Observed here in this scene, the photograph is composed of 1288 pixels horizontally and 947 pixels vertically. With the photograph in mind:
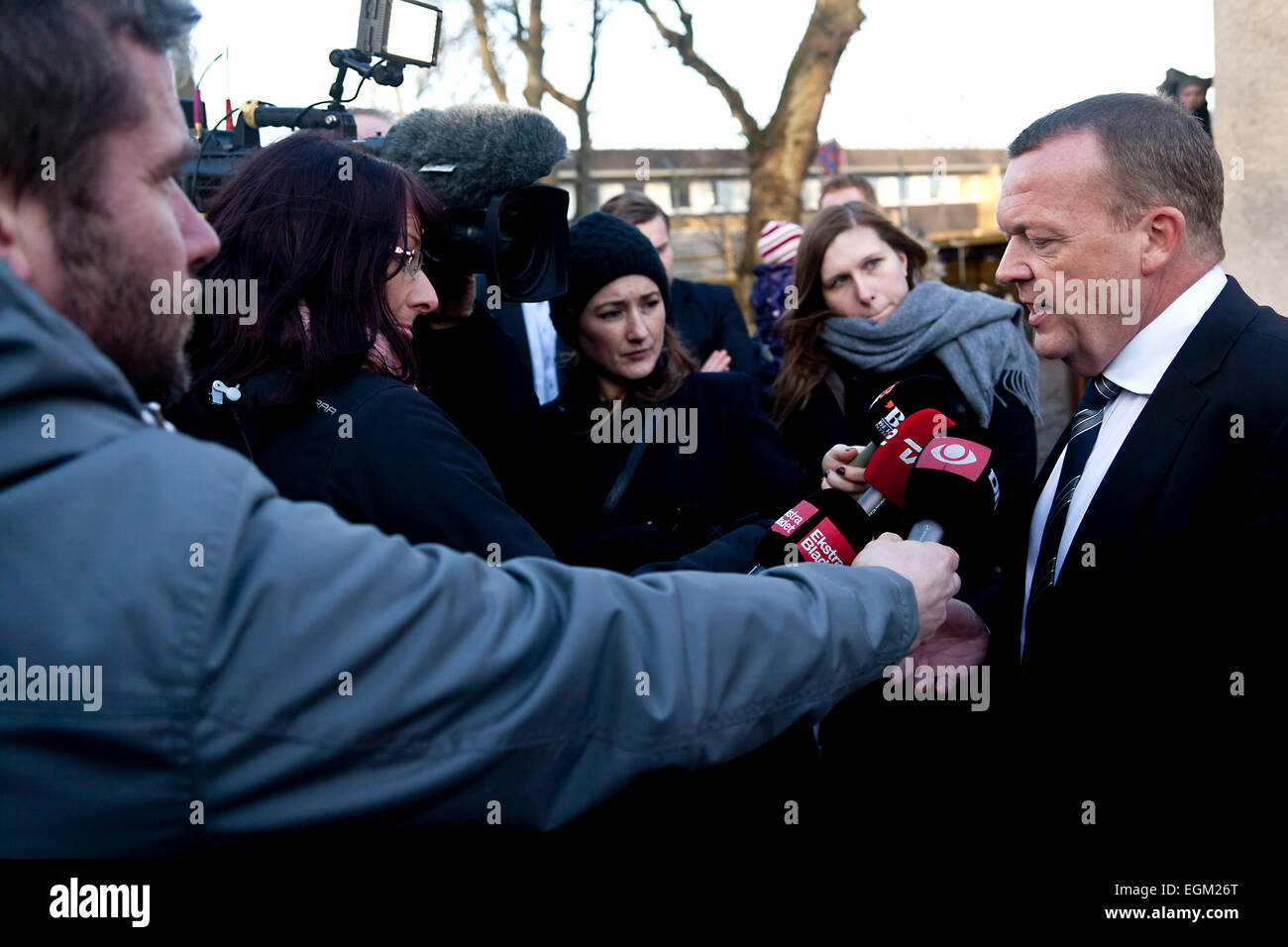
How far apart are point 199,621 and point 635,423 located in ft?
7.30

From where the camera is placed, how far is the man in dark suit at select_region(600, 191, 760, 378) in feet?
15.1

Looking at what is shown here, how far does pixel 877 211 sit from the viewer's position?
379cm

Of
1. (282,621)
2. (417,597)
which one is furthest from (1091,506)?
(282,621)

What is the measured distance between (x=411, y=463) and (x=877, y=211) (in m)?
2.54

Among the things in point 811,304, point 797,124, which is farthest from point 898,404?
point 797,124

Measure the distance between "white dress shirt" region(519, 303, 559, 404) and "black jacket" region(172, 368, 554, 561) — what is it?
225cm

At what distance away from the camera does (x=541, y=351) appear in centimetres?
409

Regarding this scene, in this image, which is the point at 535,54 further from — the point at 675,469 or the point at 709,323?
the point at 675,469

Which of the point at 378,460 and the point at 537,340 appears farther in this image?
the point at 537,340
